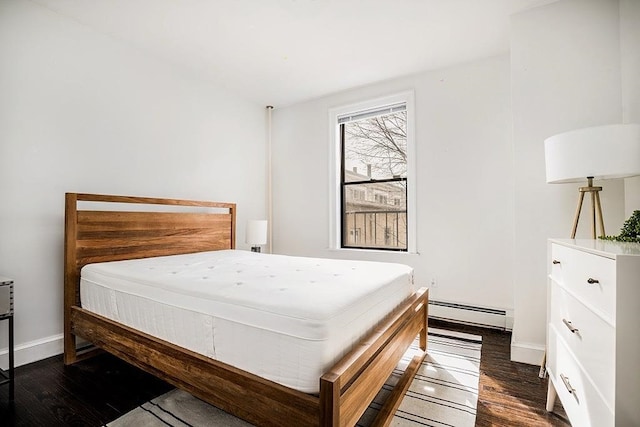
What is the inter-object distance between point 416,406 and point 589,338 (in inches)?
35.8

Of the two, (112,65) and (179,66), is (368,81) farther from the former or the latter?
(112,65)

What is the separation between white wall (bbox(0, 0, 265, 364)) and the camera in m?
2.12

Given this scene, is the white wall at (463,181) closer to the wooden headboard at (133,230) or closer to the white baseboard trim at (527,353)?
the white baseboard trim at (527,353)

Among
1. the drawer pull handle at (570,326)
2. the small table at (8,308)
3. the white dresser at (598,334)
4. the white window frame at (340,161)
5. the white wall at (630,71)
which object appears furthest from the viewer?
the white window frame at (340,161)

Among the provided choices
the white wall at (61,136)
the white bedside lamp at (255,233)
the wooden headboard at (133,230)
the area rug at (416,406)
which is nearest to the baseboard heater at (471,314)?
the area rug at (416,406)

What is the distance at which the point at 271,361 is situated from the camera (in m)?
1.20

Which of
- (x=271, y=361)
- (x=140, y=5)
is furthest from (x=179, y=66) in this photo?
(x=271, y=361)

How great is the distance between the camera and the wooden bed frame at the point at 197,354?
1128 mm

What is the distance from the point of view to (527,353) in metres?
2.21

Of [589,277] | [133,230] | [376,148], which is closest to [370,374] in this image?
[589,277]

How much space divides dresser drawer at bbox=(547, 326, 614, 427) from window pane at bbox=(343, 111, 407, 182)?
2.22 m

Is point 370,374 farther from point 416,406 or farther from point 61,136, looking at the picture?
point 61,136

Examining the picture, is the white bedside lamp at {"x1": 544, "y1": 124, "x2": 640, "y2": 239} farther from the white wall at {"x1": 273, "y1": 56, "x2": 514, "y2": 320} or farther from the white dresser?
the white wall at {"x1": 273, "y1": 56, "x2": 514, "y2": 320}

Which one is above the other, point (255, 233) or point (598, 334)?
point (255, 233)
